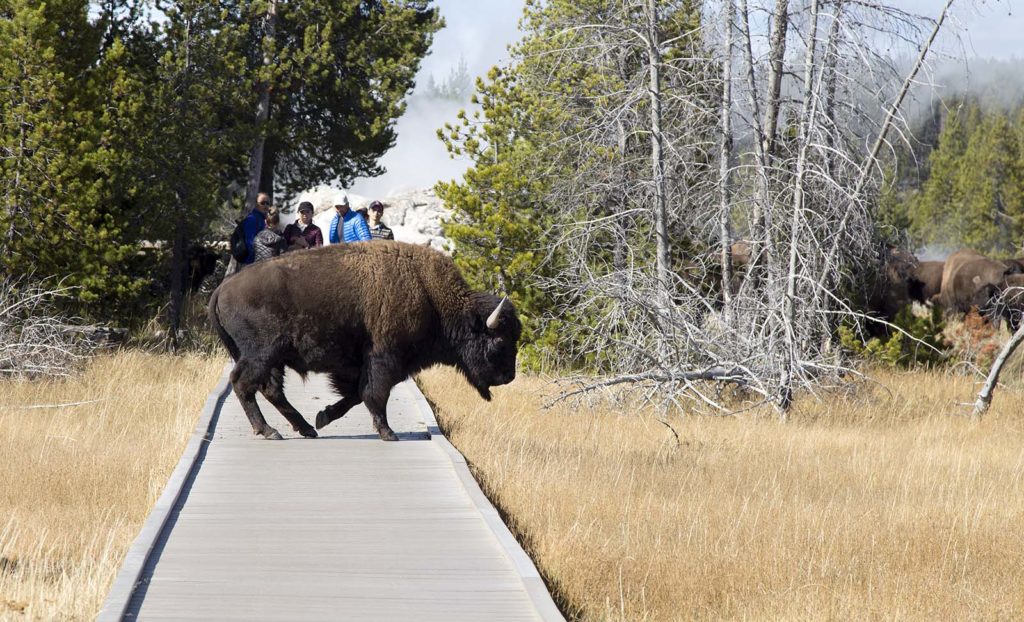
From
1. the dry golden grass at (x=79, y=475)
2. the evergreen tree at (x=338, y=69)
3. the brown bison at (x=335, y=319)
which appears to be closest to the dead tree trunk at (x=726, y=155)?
the brown bison at (x=335, y=319)

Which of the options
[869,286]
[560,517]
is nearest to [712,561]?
[560,517]

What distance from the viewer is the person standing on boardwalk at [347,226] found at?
46.0ft

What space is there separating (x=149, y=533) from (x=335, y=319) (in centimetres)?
409

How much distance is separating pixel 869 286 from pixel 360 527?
54.4 feet

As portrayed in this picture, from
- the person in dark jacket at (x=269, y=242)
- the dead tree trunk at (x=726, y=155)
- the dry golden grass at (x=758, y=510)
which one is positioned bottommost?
the dry golden grass at (x=758, y=510)

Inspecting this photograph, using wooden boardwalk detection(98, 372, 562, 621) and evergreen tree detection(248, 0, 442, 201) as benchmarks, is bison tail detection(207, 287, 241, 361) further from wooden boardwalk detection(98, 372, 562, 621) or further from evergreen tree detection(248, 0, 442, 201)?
evergreen tree detection(248, 0, 442, 201)

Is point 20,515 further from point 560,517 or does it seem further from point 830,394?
point 830,394

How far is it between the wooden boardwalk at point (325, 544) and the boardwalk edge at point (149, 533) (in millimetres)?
12

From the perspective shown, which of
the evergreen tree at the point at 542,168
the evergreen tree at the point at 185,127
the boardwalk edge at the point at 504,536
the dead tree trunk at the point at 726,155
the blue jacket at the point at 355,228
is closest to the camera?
the boardwalk edge at the point at 504,536

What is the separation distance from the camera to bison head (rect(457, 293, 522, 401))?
36.9 feet

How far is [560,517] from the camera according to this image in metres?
8.62

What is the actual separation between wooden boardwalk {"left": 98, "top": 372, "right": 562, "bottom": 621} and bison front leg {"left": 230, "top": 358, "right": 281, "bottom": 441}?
273 mm

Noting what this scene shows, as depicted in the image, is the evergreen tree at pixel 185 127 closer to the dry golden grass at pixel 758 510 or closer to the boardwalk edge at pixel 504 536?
the dry golden grass at pixel 758 510

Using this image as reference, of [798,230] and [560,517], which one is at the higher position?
[798,230]
